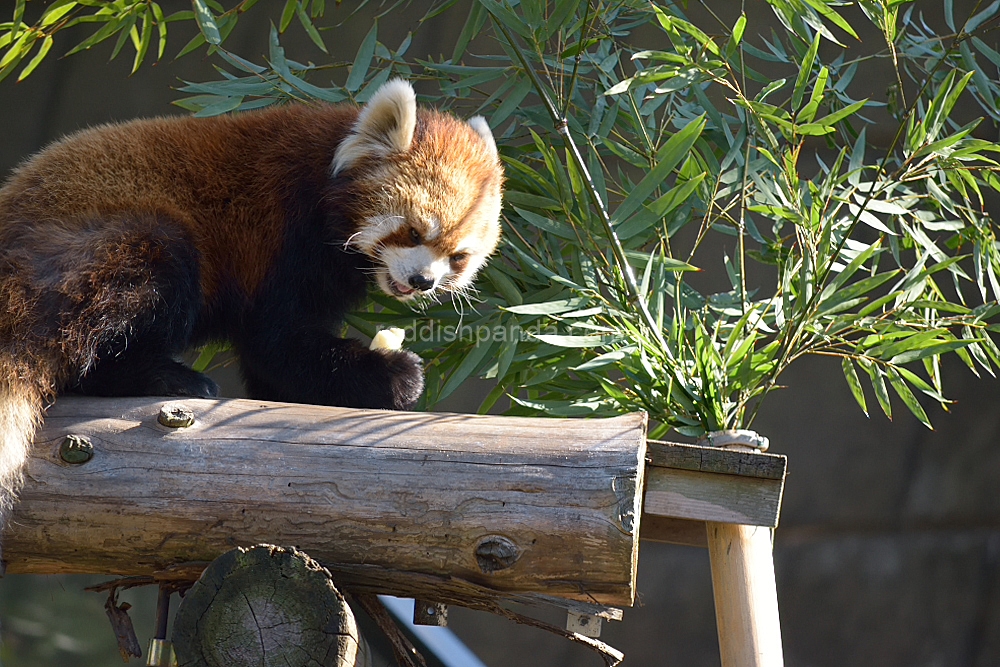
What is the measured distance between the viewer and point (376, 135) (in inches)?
88.9

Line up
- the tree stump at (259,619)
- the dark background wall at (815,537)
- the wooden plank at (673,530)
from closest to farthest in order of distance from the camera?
1. the tree stump at (259,619)
2. the wooden plank at (673,530)
3. the dark background wall at (815,537)

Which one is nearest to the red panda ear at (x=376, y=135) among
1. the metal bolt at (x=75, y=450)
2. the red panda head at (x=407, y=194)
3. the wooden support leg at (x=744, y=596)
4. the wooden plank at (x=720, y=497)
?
the red panda head at (x=407, y=194)

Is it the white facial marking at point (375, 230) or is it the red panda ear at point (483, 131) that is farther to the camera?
the red panda ear at point (483, 131)

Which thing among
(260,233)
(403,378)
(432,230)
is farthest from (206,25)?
(403,378)

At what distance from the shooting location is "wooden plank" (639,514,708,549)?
76.7 inches

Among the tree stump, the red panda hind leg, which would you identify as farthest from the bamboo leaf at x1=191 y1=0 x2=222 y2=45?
the tree stump

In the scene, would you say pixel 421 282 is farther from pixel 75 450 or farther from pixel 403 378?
pixel 75 450

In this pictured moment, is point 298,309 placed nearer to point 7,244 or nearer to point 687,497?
point 7,244

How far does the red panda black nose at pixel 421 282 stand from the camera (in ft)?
7.36

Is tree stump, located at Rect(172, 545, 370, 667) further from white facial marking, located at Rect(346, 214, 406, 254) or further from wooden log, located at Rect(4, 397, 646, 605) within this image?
white facial marking, located at Rect(346, 214, 406, 254)

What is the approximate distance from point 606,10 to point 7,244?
1489mm

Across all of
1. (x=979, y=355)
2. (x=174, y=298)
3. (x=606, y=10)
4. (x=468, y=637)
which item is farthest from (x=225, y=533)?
(x=468, y=637)

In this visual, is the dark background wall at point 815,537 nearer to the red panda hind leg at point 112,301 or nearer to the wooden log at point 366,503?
the red panda hind leg at point 112,301

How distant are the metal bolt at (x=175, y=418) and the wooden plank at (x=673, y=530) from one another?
896mm
